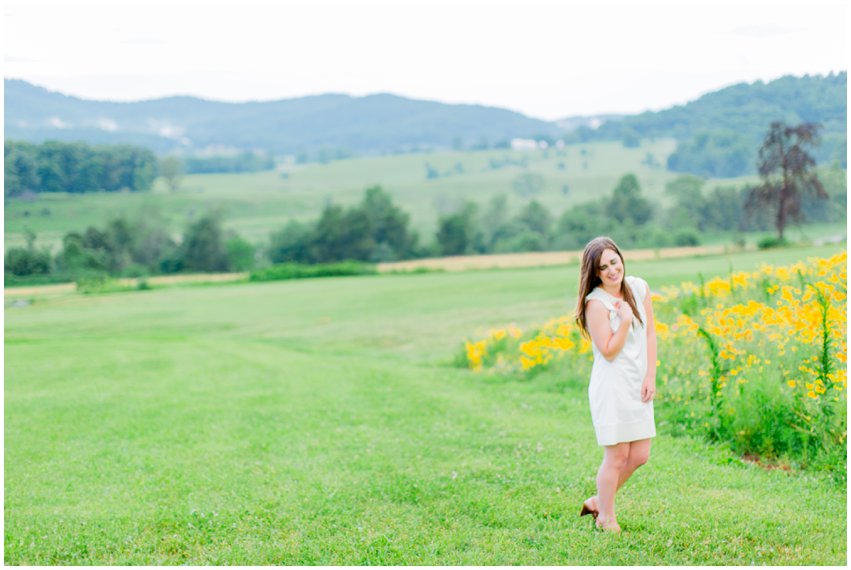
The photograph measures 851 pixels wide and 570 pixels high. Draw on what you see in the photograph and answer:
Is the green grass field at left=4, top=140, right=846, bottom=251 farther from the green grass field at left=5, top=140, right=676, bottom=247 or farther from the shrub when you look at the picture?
the shrub

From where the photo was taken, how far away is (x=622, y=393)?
467 cm

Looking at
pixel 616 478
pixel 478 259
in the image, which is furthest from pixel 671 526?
pixel 478 259

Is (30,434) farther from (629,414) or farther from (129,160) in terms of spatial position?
(129,160)

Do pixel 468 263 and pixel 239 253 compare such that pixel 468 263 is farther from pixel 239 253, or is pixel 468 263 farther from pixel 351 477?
pixel 351 477

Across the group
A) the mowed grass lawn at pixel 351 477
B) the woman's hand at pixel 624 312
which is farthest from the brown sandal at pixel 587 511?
the woman's hand at pixel 624 312

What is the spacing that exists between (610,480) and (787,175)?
25821 millimetres

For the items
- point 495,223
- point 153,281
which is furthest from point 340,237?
point 153,281

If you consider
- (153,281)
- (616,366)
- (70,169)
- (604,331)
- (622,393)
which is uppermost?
(70,169)

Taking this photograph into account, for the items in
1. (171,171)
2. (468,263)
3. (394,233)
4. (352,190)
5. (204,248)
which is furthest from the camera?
(352,190)

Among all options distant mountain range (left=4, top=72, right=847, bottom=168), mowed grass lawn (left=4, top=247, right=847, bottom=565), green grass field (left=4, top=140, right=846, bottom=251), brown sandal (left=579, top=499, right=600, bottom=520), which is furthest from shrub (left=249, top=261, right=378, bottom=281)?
brown sandal (left=579, top=499, right=600, bottom=520)

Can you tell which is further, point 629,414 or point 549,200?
point 549,200

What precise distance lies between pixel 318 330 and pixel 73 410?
36.9 ft

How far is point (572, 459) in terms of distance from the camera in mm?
6305

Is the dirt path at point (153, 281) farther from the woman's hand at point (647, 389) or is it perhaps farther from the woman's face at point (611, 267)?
the woman's hand at point (647, 389)
